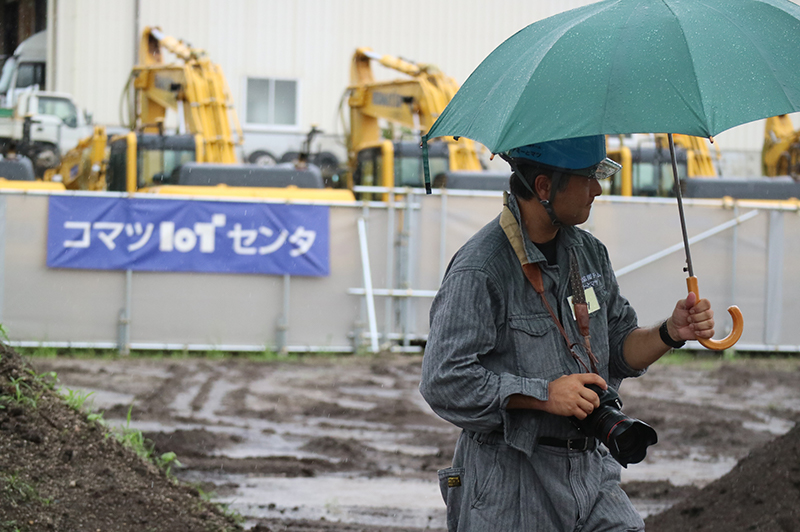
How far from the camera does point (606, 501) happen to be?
9.61ft

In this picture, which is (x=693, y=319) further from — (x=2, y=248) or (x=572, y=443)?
(x=2, y=248)

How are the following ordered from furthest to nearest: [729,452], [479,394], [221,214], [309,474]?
[221,214]
[729,452]
[309,474]
[479,394]

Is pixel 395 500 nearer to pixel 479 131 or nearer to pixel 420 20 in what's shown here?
pixel 479 131

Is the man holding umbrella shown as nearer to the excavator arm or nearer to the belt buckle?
the belt buckle

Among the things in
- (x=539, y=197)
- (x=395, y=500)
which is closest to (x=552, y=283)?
(x=539, y=197)

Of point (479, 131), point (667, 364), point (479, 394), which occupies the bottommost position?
point (667, 364)

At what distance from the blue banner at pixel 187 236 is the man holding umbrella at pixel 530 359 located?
10.6 m

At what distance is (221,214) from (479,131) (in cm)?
1086

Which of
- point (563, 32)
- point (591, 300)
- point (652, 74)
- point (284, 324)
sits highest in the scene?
point (563, 32)

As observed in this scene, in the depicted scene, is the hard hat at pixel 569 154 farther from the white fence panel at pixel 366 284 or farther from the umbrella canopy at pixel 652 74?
the white fence panel at pixel 366 284

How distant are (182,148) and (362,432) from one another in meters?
9.71

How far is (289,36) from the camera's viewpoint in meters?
30.6

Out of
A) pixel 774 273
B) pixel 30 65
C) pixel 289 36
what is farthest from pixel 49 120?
pixel 774 273

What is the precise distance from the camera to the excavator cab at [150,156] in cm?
1723
